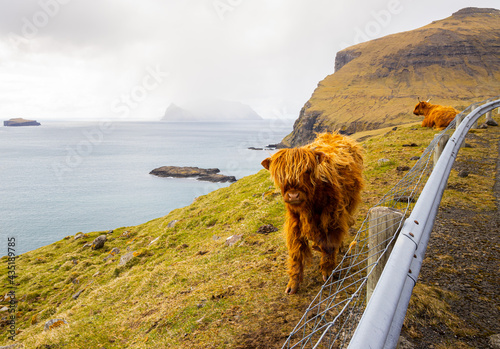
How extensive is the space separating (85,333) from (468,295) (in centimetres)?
702

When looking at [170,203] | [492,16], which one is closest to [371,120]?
[170,203]

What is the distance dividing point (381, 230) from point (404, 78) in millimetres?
154442

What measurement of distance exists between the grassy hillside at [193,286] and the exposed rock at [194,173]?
59267mm

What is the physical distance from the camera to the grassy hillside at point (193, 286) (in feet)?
15.4

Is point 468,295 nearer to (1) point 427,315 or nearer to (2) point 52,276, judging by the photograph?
(1) point 427,315

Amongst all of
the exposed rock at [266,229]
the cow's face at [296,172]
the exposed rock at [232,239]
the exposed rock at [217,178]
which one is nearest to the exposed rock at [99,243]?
the exposed rock at [232,239]

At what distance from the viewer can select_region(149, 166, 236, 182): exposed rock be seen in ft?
245

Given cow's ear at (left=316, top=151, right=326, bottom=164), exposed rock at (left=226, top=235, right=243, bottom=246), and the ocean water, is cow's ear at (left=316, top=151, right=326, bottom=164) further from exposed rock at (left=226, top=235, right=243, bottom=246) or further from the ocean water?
the ocean water

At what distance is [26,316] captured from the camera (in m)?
10.2

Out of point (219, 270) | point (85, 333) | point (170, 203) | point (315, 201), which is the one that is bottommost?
point (170, 203)

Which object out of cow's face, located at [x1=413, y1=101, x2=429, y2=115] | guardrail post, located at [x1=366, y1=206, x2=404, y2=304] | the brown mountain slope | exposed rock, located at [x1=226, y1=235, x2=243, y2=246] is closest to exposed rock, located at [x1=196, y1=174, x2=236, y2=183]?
the brown mountain slope

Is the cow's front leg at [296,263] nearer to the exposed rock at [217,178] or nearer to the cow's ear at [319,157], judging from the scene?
the cow's ear at [319,157]

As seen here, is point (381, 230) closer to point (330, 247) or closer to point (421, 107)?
point (330, 247)

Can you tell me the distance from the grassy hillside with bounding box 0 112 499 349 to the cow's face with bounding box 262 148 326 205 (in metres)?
1.84
